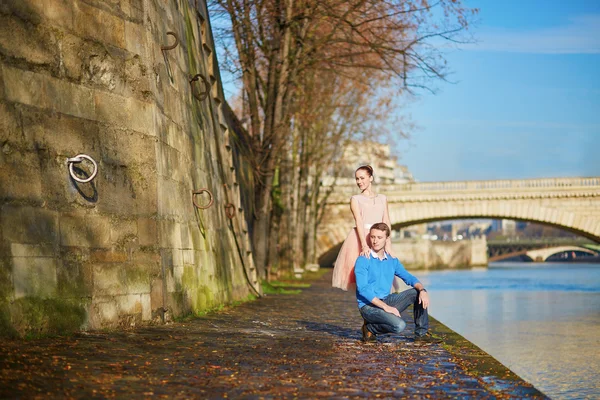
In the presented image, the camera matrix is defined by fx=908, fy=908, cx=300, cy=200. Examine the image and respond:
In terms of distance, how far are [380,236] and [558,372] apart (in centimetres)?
376

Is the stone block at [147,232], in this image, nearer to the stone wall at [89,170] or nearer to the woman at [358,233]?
the stone wall at [89,170]

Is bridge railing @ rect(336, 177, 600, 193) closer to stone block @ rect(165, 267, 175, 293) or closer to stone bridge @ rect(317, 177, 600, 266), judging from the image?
stone bridge @ rect(317, 177, 600, 266)

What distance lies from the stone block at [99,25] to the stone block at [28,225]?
1.84 m

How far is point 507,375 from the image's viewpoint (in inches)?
265

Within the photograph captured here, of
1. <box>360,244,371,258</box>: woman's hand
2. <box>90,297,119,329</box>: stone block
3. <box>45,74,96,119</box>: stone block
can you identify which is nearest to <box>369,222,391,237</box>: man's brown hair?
<box>360,244,371,258</box>: woman's hand

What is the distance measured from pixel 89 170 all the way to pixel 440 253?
85.0m

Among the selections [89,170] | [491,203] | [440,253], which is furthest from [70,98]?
[440,253]

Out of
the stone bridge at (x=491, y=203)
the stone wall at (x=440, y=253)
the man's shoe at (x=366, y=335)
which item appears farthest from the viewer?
the stone wall at (x=440, y=253)

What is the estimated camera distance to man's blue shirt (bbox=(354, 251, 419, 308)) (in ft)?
28.3

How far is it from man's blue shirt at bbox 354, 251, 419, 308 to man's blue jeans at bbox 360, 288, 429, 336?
0.33ft

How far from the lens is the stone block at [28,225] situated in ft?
24.0

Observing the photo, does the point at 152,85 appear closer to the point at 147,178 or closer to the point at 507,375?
the point at 147,178

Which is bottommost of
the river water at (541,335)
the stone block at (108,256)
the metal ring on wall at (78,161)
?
the river water at (541,335)

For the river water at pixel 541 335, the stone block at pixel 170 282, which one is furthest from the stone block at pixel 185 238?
the river water at pixel 541 335
